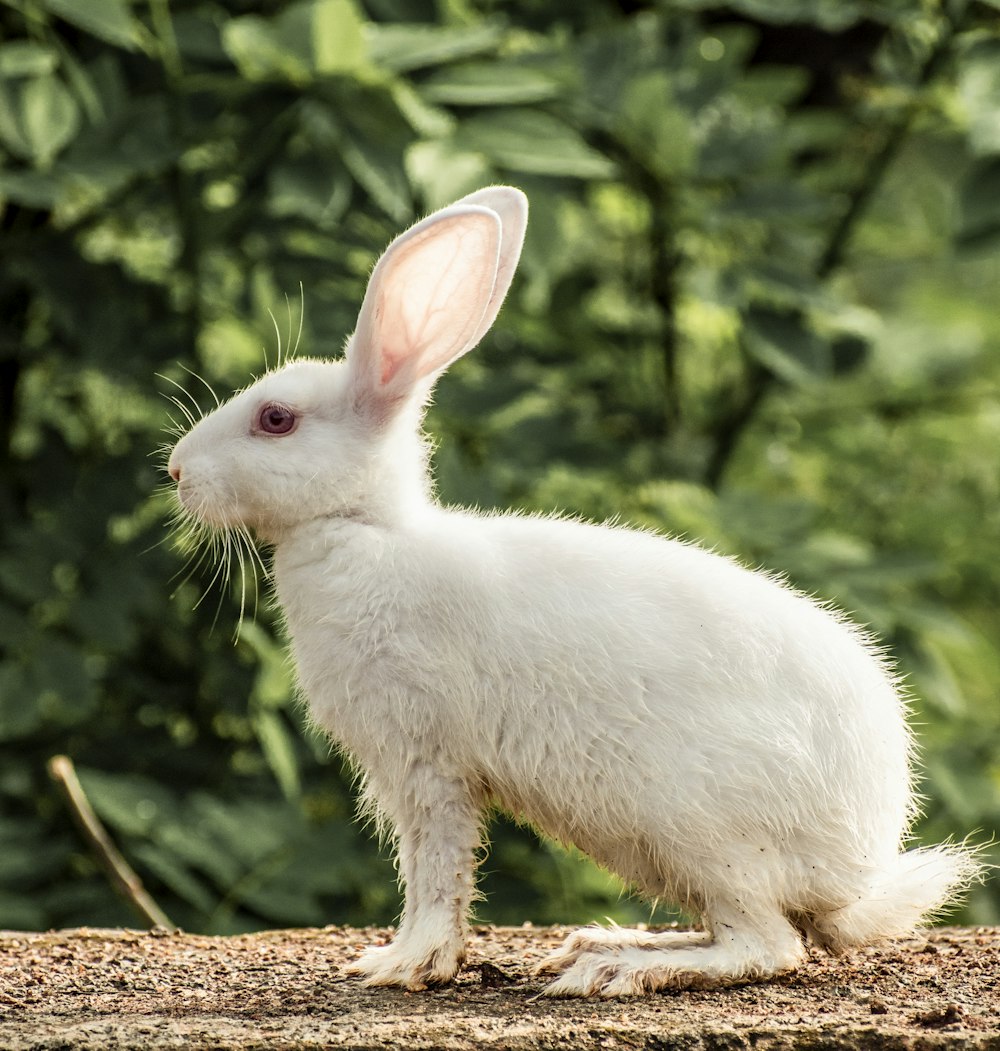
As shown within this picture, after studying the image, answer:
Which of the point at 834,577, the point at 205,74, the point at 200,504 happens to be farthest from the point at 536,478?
the point at 200,504

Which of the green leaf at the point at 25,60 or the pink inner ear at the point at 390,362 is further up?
the green leaf at the point at 25,60

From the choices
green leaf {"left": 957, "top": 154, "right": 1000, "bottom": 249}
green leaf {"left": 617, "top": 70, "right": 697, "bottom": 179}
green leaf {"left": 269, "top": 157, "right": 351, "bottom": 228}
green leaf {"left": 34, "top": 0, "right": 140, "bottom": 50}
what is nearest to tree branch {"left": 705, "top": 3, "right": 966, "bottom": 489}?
green leaf {"left": 957, "top": 154, "right": 1000, "bottom": 249}

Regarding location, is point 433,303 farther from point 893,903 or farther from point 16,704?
point 16,704

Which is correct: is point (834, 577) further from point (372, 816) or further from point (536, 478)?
point (372, 816)

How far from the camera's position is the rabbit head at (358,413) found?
3.23 meters

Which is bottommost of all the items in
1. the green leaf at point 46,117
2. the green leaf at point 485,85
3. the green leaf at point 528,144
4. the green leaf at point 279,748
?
the green leaf at point 279,748

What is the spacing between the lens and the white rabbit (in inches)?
117

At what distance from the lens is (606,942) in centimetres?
313

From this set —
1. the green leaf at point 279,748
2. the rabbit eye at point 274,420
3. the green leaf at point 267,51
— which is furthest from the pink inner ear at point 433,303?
the green leaf at point 279,748

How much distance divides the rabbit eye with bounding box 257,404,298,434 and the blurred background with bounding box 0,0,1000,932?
1.13 meters

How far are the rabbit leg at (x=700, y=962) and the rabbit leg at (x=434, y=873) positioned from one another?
0.24m

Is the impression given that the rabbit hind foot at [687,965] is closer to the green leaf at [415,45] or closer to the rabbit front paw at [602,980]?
the rabbit front paw at [602,980]

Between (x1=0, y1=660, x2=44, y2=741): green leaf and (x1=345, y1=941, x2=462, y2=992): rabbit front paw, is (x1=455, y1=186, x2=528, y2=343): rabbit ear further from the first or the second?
(x1=0, y1=660, x2=44, y2=741): green leaf

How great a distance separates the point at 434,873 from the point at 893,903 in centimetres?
91
